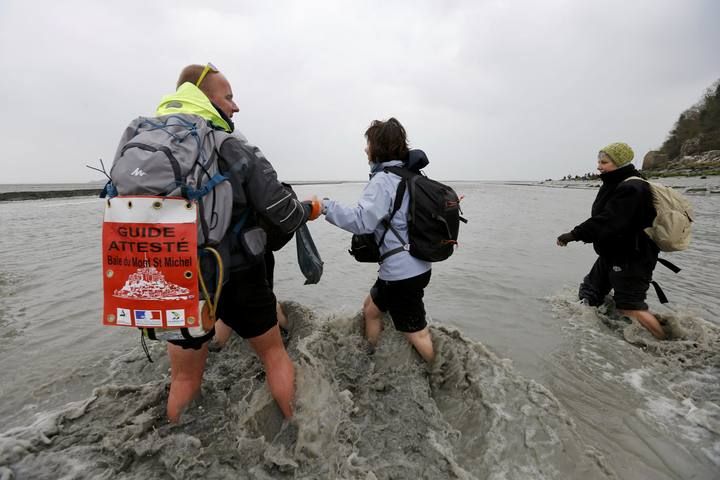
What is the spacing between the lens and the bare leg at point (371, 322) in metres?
3.61

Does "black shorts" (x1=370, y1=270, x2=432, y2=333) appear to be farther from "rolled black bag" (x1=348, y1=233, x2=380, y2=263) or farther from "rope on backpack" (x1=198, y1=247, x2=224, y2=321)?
"rope on backpack" (x1=198, y1=247, x2=224, y2=321)

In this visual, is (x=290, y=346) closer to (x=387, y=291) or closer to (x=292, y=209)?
(x=387, y=291)

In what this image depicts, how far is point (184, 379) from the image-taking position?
2553mm

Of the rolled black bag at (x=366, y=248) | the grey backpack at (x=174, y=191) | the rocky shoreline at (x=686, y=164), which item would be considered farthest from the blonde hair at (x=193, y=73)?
the rocky shoreline at (x=686, y=164)

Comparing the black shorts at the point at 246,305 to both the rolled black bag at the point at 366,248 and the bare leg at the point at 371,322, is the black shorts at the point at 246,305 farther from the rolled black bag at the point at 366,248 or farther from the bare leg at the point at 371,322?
the bare leg at the point at 371,322

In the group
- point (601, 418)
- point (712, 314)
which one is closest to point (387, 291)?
point (601, 418)

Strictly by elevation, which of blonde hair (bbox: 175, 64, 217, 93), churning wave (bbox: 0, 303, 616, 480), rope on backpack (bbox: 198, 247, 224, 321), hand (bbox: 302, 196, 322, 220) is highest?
blonde hair (bbox: 175, 64, 217, 93)

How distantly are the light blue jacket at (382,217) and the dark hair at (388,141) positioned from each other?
2.6 inches

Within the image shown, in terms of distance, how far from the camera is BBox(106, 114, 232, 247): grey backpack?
5.79 feet

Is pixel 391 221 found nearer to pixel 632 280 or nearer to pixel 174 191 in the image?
pixel 174 191

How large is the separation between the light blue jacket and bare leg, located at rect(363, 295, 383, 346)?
2.09ft

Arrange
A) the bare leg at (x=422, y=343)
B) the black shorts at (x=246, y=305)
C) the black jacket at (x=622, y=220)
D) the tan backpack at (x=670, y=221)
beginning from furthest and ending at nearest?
the black jacket at (x=622, y=220) → the tan backpack at (x=670, y=221) → the bare leg at (x=422, y=343) → the black shorts at (x=246, y=305)

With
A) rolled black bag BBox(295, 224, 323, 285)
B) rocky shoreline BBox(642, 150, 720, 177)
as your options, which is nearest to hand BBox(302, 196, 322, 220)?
rolled black bag BBox(295, 224, 323, 285)

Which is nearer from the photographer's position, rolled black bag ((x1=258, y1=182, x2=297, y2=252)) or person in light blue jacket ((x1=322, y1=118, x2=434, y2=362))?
rolled black bag ((x1=258, y1=182, x2=297, y2=252))
